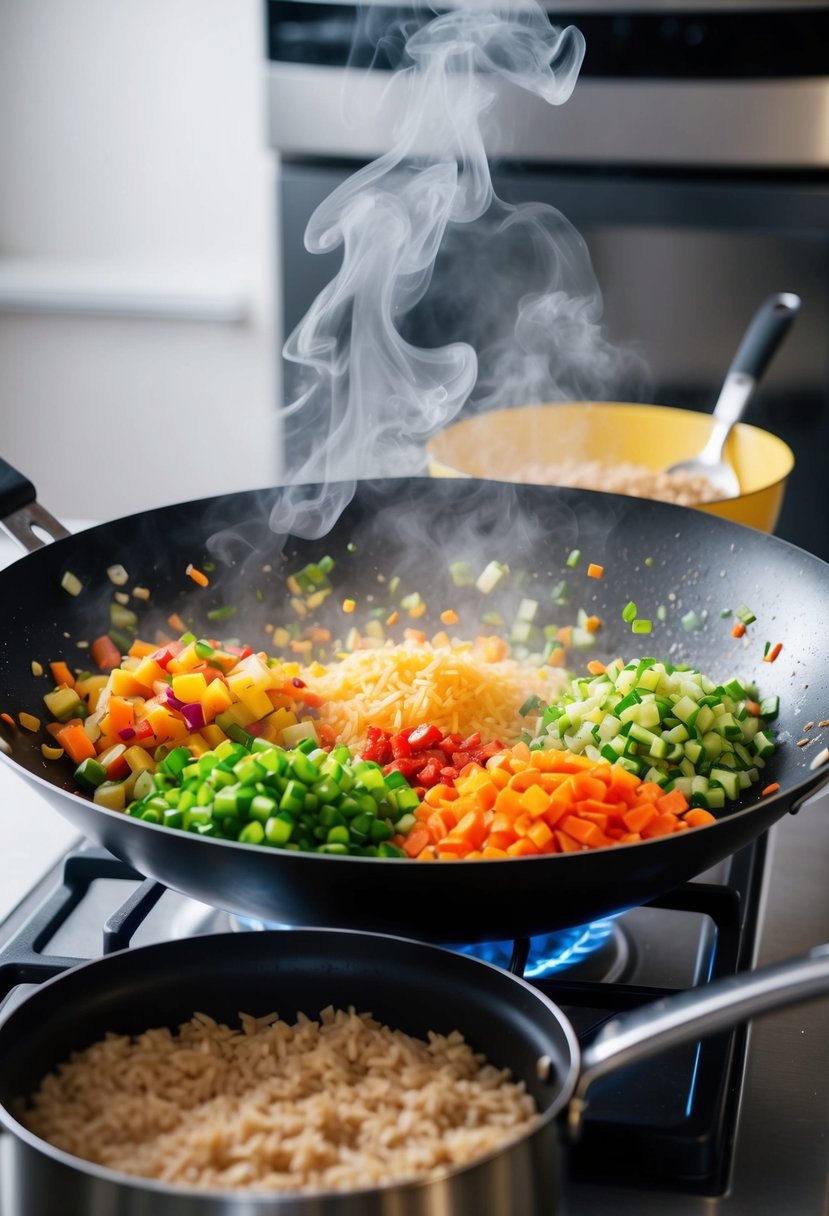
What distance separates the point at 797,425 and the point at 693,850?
2.16 meters

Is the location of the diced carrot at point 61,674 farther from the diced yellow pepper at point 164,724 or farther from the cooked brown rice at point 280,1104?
the cooked brown rice at point 280,1104

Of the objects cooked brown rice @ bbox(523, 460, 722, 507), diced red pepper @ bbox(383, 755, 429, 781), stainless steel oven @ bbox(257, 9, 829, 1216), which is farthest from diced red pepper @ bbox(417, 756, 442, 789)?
stainless steel oven @ bbox(257, 9, 829, 1216)

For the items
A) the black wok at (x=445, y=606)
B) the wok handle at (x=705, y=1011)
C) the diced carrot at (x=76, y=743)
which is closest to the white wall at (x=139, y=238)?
the black wok at (x=445, y=606)

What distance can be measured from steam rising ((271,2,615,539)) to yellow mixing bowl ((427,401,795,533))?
4.2 inches

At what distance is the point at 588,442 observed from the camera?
1.92 meters

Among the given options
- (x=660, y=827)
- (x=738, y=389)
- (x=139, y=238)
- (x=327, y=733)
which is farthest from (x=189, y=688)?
(x=139, y=238)

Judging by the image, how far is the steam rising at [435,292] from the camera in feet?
5.96

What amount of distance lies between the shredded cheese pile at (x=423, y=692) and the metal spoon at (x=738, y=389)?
1.79 ft

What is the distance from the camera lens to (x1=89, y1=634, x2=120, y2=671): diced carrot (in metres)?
1.40

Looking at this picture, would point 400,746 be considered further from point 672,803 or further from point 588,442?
point 588,442

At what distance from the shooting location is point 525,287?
2.94 meters

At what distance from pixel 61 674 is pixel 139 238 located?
2.40 meters

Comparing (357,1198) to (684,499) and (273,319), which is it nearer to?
(684,499)

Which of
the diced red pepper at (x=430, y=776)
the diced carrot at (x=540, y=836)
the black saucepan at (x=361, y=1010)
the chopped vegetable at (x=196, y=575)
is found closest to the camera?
the black saucepan at (x=361, y=1010)
